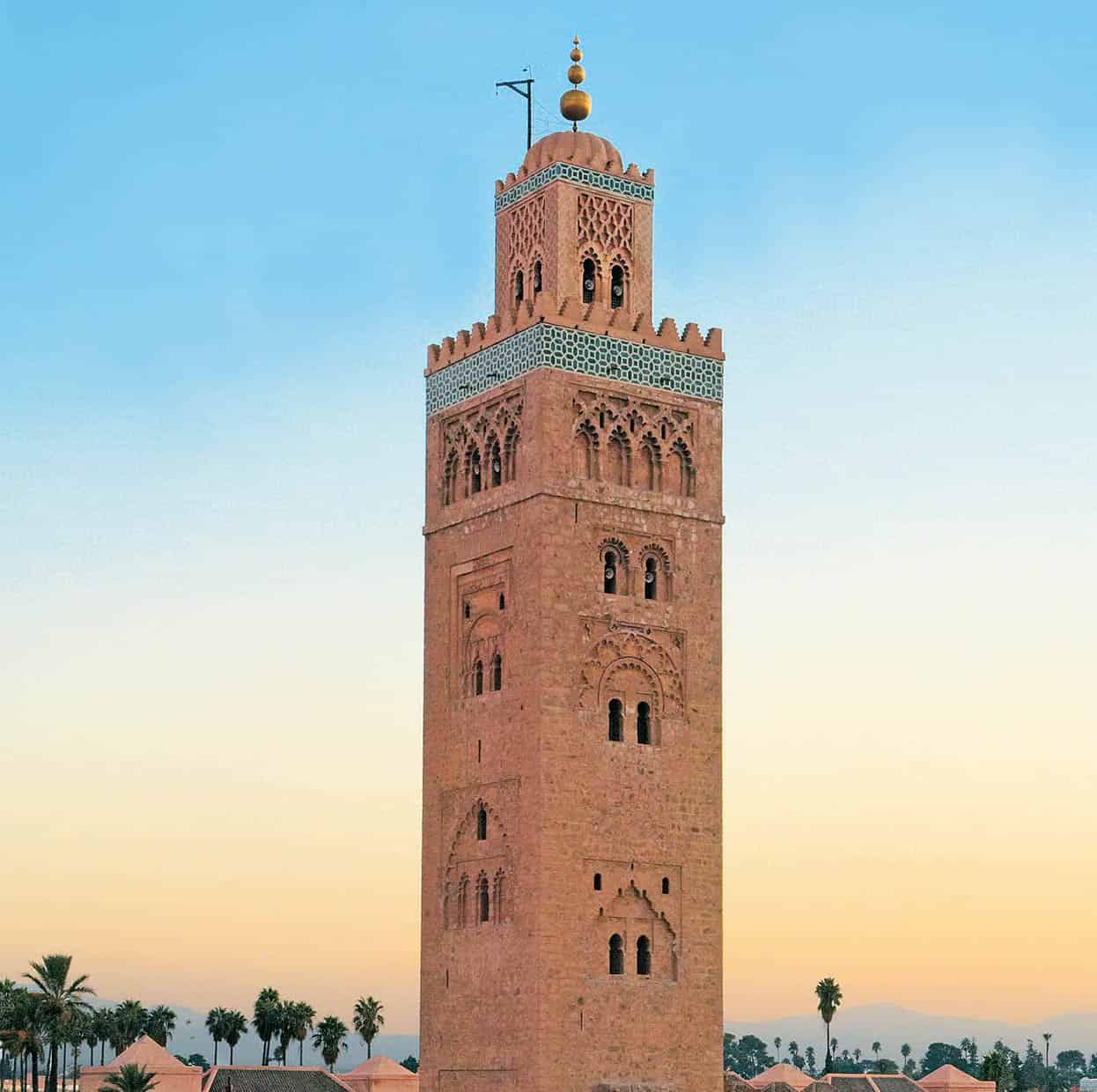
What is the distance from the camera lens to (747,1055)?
5945 inches

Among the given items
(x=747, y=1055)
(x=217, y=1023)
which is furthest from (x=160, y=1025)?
(x=747, y=1055)

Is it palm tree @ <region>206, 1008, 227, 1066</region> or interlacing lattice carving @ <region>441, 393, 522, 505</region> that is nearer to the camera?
interlacing lattice carving @ <region>441, 393, 522, 505</region>

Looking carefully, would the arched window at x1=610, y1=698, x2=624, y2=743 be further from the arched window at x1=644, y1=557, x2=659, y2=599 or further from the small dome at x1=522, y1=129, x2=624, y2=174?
the small dome at x1=522, y1=129, x2=624, y2=174

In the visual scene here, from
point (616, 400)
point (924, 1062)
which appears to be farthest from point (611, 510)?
point (924, 1062)

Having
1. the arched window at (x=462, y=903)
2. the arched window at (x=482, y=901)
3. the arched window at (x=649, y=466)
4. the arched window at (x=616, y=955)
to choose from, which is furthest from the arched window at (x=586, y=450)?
the arched window at (x=616, y=955)

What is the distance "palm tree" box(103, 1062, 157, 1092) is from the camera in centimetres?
4000

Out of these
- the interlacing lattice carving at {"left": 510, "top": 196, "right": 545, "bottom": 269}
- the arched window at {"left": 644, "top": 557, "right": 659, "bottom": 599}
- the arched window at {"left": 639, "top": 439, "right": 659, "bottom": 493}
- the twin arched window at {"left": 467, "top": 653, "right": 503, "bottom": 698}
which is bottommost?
the twin arched window at {"left": 467, "top": 653, "right": 503, "bottom": 698}

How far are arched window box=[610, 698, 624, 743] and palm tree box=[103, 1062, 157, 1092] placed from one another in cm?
1697

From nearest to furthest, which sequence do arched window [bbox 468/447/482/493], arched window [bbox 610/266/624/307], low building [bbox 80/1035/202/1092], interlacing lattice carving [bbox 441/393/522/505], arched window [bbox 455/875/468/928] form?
arched window [bbox 455/875/468/928] < interlacing lattice carving [bbox 441/393/522/505] < arched window [bbox 468/447/482/493] < arched window [bbox 610/266/624/307] < low building [bbox 80/1035/202/1092]

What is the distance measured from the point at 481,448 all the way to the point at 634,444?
2075 mm

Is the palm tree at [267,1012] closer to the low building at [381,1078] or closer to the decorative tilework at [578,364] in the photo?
the low building at [381,1078]

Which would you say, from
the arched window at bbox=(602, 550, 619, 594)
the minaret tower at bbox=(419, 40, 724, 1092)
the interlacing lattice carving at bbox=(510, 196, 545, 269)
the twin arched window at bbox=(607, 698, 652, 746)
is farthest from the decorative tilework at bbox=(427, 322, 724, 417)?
the twin arched window at bbox=(607, 698, 652, 746)

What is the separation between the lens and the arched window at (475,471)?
28.7 metres

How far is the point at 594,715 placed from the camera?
27.0 metres
